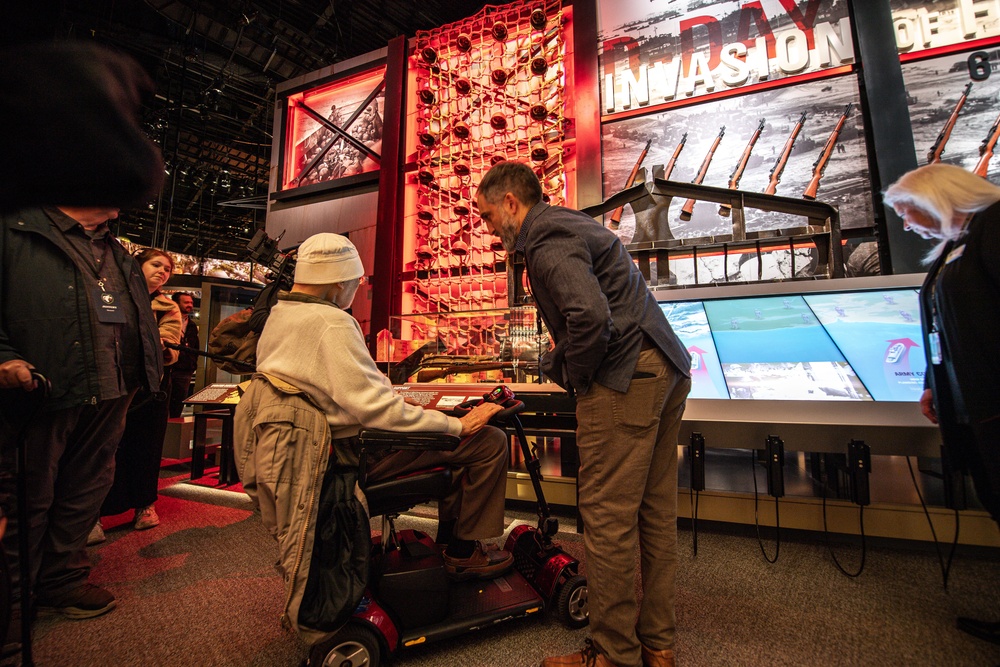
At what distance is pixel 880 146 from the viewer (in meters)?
3.68

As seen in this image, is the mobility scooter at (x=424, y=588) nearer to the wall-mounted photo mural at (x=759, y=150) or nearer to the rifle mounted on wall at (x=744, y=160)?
the wall-mounted photo mural at (x=759, y=150)

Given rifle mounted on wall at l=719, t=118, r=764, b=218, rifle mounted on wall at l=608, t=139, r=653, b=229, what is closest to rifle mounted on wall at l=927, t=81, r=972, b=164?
rifle mounted on wall at l=719, t=118, r=764, b=218

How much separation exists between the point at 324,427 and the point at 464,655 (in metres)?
0.92

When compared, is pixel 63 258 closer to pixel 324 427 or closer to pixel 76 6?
pixel 324 427

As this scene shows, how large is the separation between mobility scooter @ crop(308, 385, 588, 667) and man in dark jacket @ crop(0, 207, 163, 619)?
1295 mm

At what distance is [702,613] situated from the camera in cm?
168

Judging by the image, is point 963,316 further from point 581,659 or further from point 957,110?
point 957,110

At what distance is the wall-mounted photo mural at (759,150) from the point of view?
12.7ft

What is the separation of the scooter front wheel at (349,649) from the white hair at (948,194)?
2464 mm

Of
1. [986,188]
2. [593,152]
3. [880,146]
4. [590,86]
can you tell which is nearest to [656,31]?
[590,86]

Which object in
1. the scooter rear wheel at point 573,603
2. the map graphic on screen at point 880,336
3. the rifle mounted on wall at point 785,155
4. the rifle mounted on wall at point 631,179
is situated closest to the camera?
the scooter rear wheel at point 573,603

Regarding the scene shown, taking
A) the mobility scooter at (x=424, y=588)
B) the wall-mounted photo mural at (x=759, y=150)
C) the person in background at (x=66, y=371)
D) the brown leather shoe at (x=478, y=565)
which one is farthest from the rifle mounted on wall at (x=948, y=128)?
the person in background at (x=66, y=371)

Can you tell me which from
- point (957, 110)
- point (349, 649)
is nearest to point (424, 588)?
point (349, 649)

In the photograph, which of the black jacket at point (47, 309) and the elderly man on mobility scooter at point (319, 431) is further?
the black jacket at point (47, 309)
